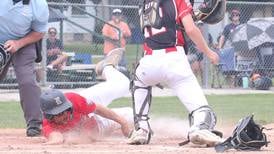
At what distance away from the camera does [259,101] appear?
17.5m

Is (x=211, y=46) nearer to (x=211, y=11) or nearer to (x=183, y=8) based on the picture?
(x=211, y=11)

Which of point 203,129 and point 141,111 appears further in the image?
Result: point 141,111

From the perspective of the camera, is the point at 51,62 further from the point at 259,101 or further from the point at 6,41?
the point at 6,41

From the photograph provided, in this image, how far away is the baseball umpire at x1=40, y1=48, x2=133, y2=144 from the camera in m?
8.36

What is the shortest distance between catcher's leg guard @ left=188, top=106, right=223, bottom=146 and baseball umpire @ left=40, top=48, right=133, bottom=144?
114 centimetres

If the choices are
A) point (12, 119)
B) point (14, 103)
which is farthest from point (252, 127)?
point (14, 103)

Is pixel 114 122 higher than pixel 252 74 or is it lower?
higher

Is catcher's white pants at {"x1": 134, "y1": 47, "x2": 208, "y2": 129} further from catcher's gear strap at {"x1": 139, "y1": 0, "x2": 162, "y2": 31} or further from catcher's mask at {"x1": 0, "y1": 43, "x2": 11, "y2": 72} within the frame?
catcher's mask at {"x1": 0, "y1": 43, "x2": 11, "y2": 72}

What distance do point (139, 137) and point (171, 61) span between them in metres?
0.85

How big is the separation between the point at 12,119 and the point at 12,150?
5.41 m

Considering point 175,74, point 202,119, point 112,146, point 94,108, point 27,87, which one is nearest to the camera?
point 202,119

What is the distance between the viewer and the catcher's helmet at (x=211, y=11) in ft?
28.3

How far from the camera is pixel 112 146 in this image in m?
8.19

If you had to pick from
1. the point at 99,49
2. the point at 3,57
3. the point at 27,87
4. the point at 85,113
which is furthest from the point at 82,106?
the point at 99,49
